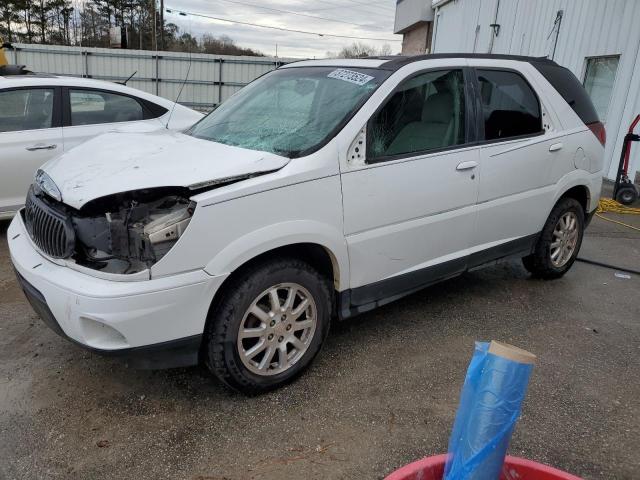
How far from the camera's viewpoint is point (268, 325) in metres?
2.88

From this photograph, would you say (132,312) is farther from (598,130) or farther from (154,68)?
(154,68)

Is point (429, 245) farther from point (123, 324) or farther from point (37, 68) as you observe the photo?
point (37, 68)

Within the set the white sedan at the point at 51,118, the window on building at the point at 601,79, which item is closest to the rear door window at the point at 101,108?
the white sedan at the point at 51,118

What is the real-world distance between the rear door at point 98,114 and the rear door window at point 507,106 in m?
3.26

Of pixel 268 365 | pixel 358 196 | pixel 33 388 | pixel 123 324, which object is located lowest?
pixel 33 388

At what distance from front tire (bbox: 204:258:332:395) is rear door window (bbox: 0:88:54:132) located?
13.0 ft

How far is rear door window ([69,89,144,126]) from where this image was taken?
5734 mm

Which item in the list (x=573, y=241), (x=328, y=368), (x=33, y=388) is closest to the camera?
(x=33, y=388)

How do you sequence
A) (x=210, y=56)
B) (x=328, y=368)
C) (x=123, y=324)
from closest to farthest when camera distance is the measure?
1. (x=123, y=324)
2. (x=328, y=368)
3. (x=210, y=56)

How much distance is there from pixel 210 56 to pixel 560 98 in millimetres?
15278

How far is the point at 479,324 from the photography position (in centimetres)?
401

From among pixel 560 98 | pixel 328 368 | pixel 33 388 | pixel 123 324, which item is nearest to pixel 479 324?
pixel 328 368

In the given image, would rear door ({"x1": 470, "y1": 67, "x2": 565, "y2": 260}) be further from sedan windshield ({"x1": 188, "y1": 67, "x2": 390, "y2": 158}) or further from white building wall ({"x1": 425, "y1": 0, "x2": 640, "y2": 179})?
white building wall ({"x1": 425, "y1": 0, "x2": 640, "y2": 179})

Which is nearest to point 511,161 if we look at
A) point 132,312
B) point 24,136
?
point 132,312
